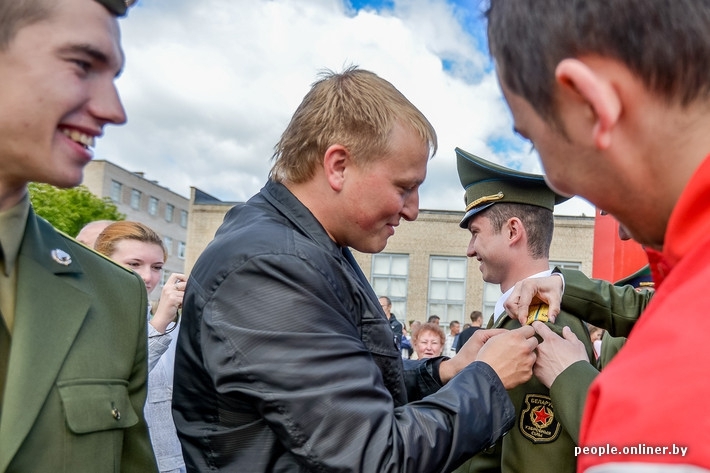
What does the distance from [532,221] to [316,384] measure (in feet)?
6.65

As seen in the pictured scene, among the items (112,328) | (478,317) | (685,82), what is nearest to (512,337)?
(112,328)

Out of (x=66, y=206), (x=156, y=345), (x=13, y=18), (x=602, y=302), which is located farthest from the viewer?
(x=66, y=206)

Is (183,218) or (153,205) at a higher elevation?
(183,218)

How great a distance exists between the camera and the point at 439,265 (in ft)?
94.6

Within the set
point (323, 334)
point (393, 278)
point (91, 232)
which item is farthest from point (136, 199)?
point (323, 334)

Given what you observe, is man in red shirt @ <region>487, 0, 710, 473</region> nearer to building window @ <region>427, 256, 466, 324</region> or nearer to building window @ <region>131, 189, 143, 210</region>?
building window @ <region>427, 256, 466, 324</region>

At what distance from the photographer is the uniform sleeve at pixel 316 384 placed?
5.02 ft

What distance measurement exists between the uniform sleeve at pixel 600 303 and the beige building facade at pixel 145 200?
147ft

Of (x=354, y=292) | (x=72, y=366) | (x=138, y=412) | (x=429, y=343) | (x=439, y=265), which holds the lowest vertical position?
(x=138, y=412)

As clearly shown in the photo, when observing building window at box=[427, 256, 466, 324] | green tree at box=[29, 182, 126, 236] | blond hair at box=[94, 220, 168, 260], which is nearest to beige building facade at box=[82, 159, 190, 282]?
green tree at box=[29, 182, 126, 236]

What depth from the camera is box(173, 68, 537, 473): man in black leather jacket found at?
154cm

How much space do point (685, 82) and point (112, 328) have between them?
1508 mm

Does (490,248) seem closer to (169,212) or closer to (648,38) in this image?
(648,38)

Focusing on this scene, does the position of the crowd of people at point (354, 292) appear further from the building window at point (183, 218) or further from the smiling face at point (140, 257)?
the building window at point (183, 218)
